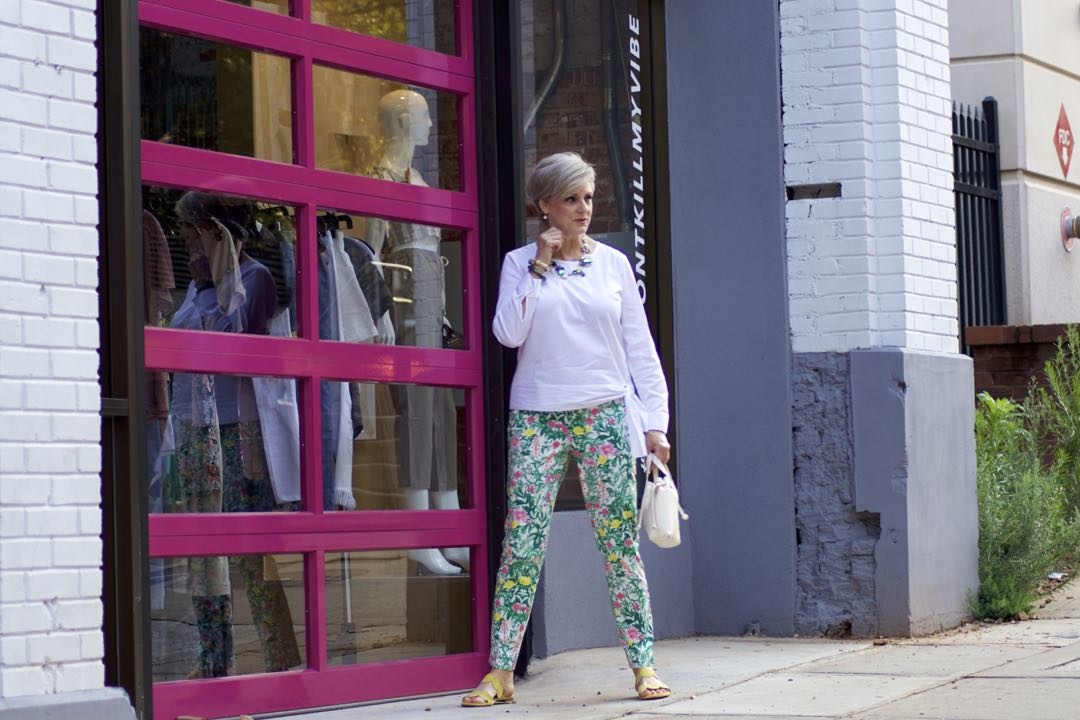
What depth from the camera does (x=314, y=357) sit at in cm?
569

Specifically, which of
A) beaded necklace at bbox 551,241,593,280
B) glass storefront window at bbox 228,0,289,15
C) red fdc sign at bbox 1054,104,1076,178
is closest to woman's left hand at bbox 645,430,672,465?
beaded necklace at bbox 551,241,593,280

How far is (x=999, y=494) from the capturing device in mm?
8109

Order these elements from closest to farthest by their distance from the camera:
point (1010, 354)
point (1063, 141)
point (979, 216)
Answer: point (1010, 354)
point (979, 216)
point (1063, 141)

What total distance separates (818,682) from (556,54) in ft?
9.31

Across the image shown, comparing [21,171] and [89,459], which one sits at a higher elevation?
[21,171]

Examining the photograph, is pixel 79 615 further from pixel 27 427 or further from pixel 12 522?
pixel 27 427

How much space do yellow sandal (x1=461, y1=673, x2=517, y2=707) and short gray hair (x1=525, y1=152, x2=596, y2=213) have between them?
5.38 ft

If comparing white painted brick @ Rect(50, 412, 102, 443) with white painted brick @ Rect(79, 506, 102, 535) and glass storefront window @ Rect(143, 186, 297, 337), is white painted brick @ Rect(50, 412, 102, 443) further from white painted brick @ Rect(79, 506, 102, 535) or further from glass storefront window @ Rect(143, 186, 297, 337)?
glass storefront window @ Rect(143, 186, 297, 337)

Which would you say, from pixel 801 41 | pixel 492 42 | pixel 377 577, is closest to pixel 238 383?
pixel 377 577

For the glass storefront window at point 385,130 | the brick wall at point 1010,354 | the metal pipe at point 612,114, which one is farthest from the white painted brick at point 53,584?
the brick wall at point 1010,354

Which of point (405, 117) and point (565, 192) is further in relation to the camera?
point (405, 117)

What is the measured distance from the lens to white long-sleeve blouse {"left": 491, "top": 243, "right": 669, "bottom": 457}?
18.7 ft

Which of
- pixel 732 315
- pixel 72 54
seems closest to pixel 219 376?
pixel 72 54

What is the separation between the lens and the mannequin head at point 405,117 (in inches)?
241
